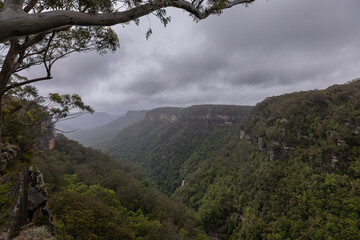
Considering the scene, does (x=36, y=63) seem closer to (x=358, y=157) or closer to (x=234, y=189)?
(x=358, y=157)

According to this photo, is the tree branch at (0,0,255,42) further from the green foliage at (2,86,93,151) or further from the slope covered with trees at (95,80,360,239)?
the slope covered with trees at (95,80,360,239)

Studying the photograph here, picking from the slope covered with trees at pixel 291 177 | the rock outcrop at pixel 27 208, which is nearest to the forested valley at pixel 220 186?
the rock outcrop at pixel 27 208

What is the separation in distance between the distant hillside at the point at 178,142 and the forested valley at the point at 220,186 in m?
10.7

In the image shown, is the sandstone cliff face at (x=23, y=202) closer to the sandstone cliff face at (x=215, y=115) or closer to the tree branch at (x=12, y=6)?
the tree branch at (x=12, y=6)

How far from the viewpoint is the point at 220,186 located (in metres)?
34.0

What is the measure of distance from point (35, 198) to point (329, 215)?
26014 mm

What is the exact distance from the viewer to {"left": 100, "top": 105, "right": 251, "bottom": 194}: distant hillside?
2333 inches

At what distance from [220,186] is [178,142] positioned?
4145 cm

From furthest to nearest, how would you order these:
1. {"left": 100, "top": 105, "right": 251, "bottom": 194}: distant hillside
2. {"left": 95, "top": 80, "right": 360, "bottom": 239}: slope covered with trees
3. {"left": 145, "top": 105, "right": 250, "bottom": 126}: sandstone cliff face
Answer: {"left": 145, "top": 105, "right": 250, "bottom": 126}: sandstone cliff face → {"left": 100, "top": 105, "right": 251, "bottom": 194}: distant hillside → {"left": 95, "top": 80, "right": 360, "bottom": 239}: slope covered with trees

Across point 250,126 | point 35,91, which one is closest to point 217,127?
point 250,126

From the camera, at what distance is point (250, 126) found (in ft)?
144

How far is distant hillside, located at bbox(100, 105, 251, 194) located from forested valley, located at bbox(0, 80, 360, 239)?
10.7 meters

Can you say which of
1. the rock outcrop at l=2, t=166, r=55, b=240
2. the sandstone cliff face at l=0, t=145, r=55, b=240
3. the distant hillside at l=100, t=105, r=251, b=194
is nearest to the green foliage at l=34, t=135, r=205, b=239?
the rock outcrop at l=2, t=166, r=55, b=240

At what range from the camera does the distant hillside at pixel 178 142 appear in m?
59.2
